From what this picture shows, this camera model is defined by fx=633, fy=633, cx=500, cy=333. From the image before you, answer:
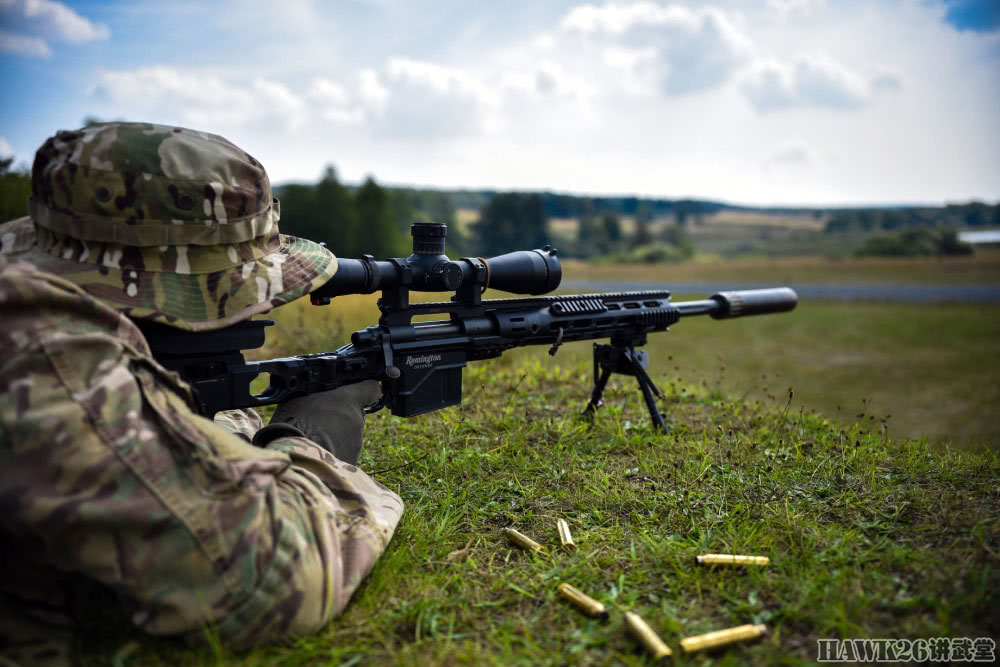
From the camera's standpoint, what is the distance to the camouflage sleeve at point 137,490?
2346mm

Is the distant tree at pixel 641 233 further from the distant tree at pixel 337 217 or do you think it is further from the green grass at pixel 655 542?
the green grass at pixel 655 542

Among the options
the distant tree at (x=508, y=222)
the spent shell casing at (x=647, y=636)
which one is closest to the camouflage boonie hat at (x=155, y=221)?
the spent shell casing at (x=647, y=636)

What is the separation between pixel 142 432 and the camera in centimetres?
252

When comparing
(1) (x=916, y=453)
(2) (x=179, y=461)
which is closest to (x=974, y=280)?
(1) (x=916, y=453)

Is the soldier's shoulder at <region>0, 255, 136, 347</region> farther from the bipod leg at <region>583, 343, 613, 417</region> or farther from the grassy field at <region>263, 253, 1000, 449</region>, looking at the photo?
the bipod leg at <region>583, 343, 613, 417</region>

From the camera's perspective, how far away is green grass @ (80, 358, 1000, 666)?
2943mm

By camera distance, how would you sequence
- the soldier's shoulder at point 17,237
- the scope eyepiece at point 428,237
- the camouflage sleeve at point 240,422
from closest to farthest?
the soldier's shoulder at point 17,237, the scope eyepiece at point 428,237, the camouflage sleeve at point 240,422

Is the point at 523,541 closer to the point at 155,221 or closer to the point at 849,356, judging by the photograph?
the point at 155,221

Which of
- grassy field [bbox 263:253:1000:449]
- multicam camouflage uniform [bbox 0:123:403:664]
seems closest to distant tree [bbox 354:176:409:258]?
grassy field [bbox 263:253:1000:449]

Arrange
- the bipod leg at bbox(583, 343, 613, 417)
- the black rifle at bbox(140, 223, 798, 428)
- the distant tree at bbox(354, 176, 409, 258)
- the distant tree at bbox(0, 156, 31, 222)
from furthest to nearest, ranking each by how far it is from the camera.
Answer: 1. the distant tree at bbox(354, 176, 409, 258)
2. the distant tree at bbox(0, 156, 31, 222)
3. the bipod leg at bbox(583, 343, 613, 417)
4. the black rifle at bbox(140, 223, 798, 428)

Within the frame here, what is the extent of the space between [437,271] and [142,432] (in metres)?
2.08

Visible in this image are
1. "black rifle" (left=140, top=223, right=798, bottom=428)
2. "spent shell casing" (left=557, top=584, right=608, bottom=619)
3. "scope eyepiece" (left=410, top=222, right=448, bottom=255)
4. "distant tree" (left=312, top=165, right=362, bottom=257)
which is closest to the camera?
"spent shell casing" (left=557, top=584, right=608, bottom=619)

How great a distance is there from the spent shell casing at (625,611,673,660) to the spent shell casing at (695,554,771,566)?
2.20ft

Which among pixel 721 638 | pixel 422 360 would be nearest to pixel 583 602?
pixel 721 638
